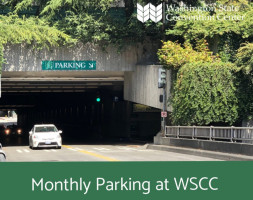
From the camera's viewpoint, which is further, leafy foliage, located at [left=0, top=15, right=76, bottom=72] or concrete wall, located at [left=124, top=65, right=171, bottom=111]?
concrete wall, located at [left=124, top=65, right=171, bottom=111]

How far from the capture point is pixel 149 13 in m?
37.6

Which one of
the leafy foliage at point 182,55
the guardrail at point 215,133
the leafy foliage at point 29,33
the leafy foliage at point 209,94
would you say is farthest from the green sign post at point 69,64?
the leafy foliage at point 209,94

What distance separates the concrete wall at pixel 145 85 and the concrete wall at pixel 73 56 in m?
0.96

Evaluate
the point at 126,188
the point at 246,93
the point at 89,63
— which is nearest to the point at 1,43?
the point at 89,63

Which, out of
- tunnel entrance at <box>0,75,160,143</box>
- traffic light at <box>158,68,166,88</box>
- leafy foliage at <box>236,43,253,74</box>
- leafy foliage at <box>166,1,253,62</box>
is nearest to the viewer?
leafy foliage at <box>236,43,253,74</box>

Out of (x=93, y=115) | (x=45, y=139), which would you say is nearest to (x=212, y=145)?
(x=45, y=139)

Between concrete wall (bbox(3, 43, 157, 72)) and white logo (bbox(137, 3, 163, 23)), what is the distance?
252 cm

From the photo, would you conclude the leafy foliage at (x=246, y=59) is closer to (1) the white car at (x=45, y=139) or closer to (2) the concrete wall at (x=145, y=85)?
(2) the concrete wall at (x=145, y=85)

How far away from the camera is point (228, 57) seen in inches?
1448

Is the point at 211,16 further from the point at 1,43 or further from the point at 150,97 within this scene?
the point at 1,43

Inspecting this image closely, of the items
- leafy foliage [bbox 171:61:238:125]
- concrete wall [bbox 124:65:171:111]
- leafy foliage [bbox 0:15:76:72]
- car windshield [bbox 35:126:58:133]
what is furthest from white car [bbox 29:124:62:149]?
leafy foliage [bbox 171:61:238:125]

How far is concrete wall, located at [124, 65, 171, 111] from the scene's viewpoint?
37.0m

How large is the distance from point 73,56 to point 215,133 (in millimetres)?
16208

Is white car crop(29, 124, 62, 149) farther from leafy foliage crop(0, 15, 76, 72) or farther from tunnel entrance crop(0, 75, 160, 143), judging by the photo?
tunnel entrance crop(0, 75, 160, 143)
